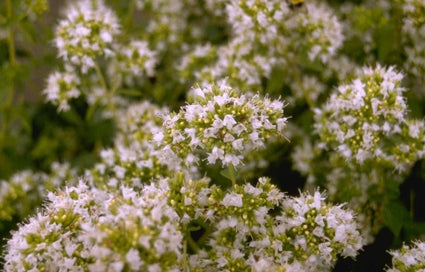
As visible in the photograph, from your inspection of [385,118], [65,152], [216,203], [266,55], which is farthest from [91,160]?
[385,118]

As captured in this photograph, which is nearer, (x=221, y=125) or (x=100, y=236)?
(x=100, y=236)

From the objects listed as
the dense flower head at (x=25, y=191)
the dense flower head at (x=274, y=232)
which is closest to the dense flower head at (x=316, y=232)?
the dense flower head at (x=274, y=232)

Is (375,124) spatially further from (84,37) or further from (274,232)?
(84,37)

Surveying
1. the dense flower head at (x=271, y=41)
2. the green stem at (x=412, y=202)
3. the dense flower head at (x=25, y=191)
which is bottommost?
the green stem at (x=412, y=202)

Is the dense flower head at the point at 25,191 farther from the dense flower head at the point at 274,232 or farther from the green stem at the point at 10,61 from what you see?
the dense flower head at the point at 274,232

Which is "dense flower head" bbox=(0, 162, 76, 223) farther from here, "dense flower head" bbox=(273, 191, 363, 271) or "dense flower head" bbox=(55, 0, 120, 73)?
"dense flower head" bbox=(273, 191, 363, 271)

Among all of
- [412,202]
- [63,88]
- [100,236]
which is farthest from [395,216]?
[63,88]

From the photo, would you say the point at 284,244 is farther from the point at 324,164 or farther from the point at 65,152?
the point at 65,152
